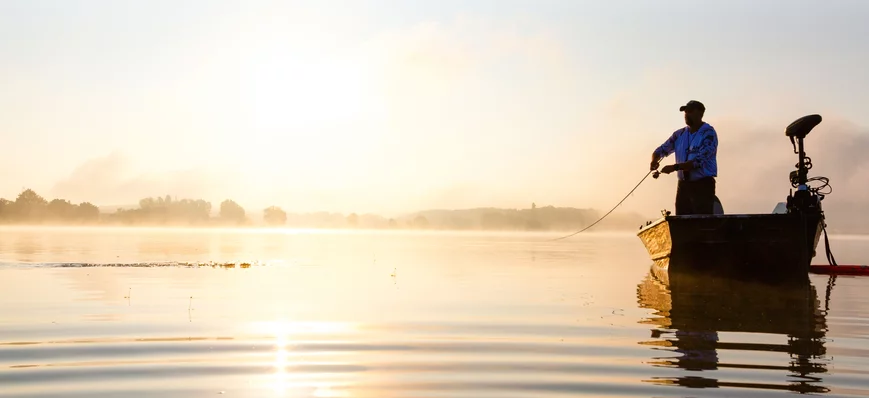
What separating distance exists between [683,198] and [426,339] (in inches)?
477

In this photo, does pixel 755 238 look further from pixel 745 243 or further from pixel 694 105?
pixel 694 105

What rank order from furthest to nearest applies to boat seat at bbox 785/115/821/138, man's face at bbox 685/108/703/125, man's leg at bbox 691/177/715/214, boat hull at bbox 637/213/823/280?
boat seat at bbox 785/115/821/138
man's leg at bbox 691/177/715/214
man's face at bbox 685/108/703/125
boat hull at bbox 637/213/823/280

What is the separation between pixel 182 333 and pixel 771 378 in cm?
647

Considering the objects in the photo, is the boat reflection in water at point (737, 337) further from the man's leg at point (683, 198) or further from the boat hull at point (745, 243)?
the man's leg at point (683, 198)

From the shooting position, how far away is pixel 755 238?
18.8 metres

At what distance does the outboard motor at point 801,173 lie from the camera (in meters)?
A: 19.9

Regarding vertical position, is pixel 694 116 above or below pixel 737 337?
above

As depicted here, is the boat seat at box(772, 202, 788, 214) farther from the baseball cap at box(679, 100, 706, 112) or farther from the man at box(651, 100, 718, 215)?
the baseball cap at box(679, 100, 706, 112)

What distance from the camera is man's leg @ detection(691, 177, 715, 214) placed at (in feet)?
63.7

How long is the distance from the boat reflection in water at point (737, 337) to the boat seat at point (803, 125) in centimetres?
547

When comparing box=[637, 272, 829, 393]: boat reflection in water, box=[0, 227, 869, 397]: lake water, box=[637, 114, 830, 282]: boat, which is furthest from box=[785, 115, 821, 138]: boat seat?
box=[637, 272, 829, 393]: boat reflection in water

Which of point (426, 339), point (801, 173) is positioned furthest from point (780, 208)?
point (426, 339)

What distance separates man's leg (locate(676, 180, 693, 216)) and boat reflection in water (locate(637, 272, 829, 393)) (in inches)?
140

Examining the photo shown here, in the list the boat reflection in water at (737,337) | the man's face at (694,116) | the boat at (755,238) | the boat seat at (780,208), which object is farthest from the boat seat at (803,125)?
the boat reflection in water at (737,337)
